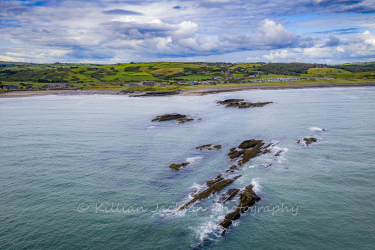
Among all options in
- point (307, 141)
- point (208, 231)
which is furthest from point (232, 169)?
point (307, 141)

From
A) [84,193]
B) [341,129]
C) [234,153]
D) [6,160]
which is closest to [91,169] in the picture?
[84,193]

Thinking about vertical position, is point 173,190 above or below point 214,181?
below

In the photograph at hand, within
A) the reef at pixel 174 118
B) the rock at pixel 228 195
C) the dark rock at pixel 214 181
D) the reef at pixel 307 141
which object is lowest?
the rock at pixel 228 195

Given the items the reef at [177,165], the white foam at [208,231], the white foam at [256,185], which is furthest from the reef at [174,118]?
the white foam at [208,231]

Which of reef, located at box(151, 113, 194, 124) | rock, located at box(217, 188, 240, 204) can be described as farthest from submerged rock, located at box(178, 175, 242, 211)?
reef, located at box(151, 113, 194, 124)

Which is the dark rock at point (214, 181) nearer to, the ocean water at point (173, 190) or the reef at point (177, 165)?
the ocean water at point (173, 190)
